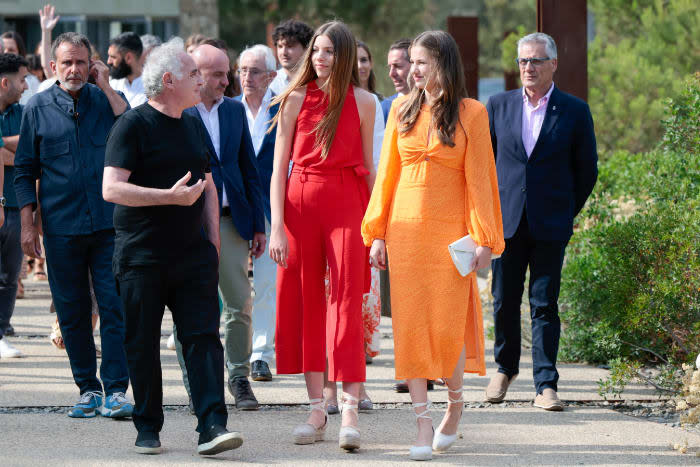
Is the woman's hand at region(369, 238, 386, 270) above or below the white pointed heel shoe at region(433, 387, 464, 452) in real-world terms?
above

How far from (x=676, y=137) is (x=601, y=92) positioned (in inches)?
313

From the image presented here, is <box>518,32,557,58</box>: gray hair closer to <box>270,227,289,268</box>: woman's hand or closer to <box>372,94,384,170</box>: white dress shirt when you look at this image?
<box>372,94,384,170</box>: white dress shirt

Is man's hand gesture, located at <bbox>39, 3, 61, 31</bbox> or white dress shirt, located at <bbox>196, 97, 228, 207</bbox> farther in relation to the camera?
man's hand gesture, located at <bbox>39, 3, 61, 31</bbox>

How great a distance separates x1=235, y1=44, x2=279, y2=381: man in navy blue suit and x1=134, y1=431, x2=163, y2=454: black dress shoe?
1.92m

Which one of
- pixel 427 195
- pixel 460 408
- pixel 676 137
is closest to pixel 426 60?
pixel 427 195

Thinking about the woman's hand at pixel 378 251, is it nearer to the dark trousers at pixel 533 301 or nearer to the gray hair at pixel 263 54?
the dark trousers at pixel 533 301

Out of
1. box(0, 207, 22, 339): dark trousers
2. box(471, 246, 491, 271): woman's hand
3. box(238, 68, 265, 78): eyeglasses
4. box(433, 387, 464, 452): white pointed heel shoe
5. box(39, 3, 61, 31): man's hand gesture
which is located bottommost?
box(433, 387, 464, 452): white pointed heel shoe

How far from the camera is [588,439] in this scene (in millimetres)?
5781

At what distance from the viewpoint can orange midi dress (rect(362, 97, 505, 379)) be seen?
542 centimetres

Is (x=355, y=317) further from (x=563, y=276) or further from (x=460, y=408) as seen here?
(x=563, y=276)

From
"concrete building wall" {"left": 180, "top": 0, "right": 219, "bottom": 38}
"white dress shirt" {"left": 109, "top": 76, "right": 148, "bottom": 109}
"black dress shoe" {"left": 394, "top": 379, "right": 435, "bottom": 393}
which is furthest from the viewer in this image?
"concrete building wall" {"left": 180, "top": 0, "right": 219, "bottom": 38}

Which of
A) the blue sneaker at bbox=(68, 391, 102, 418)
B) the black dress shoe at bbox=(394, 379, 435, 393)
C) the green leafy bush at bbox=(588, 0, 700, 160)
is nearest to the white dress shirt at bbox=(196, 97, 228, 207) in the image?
the blue sneaker at bbox=(68, 391, 102, 418)

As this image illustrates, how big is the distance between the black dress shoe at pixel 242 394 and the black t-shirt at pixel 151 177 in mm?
1420

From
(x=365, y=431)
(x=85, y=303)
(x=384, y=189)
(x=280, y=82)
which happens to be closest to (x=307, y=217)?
(x=384, y=189)
